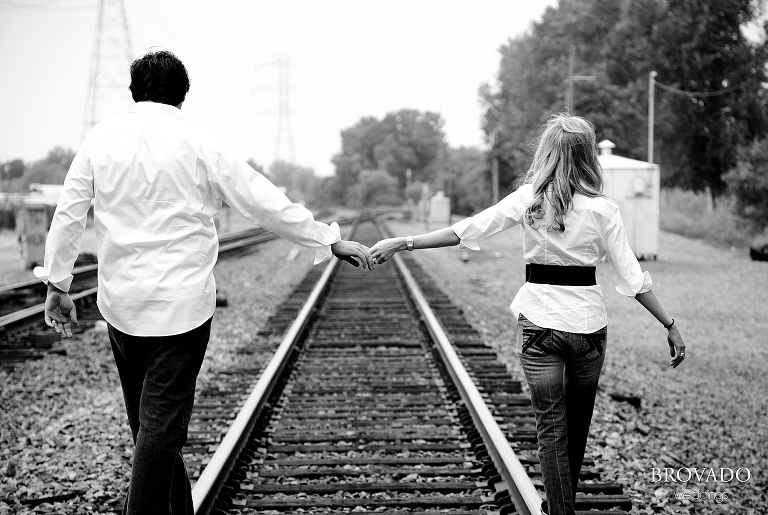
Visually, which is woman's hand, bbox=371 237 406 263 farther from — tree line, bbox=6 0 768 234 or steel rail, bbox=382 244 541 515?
tree line, bbox=6 0 768 234

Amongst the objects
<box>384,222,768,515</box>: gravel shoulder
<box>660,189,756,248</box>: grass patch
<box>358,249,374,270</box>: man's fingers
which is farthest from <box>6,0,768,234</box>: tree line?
<box>358,249,374,270</box>: man's fingers

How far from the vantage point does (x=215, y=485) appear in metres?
4.05

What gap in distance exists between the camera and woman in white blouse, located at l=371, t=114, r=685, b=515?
322cm

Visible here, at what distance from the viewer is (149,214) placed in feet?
9.77

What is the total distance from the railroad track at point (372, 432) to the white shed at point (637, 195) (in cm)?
983

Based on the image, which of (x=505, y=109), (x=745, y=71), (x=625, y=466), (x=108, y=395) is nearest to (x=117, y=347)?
(x=625, y=466)

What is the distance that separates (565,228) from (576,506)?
1518 mm

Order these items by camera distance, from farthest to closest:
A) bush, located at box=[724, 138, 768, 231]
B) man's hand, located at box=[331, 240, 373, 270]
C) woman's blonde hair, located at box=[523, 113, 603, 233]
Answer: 1. bush, located at box=[724, 138, 768, 231]
2. man's hand, located at box=[331, 240, 373, 270]
3. woman's blonde hair, located at box=[523, 113, 603, 233]

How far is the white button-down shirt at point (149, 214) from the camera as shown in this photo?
296cm

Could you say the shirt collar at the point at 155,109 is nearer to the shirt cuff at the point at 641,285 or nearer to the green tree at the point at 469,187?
the shirt cuff at the point at 641,285

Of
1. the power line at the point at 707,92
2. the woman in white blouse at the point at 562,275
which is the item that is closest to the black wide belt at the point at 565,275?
the woman in white blouse at the point at 562,275

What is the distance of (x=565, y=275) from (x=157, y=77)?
1713 millimetres

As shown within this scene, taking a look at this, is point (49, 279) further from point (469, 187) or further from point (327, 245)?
point (469, 187)

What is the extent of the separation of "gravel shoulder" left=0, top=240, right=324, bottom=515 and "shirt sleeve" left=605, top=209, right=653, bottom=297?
8.66ft
